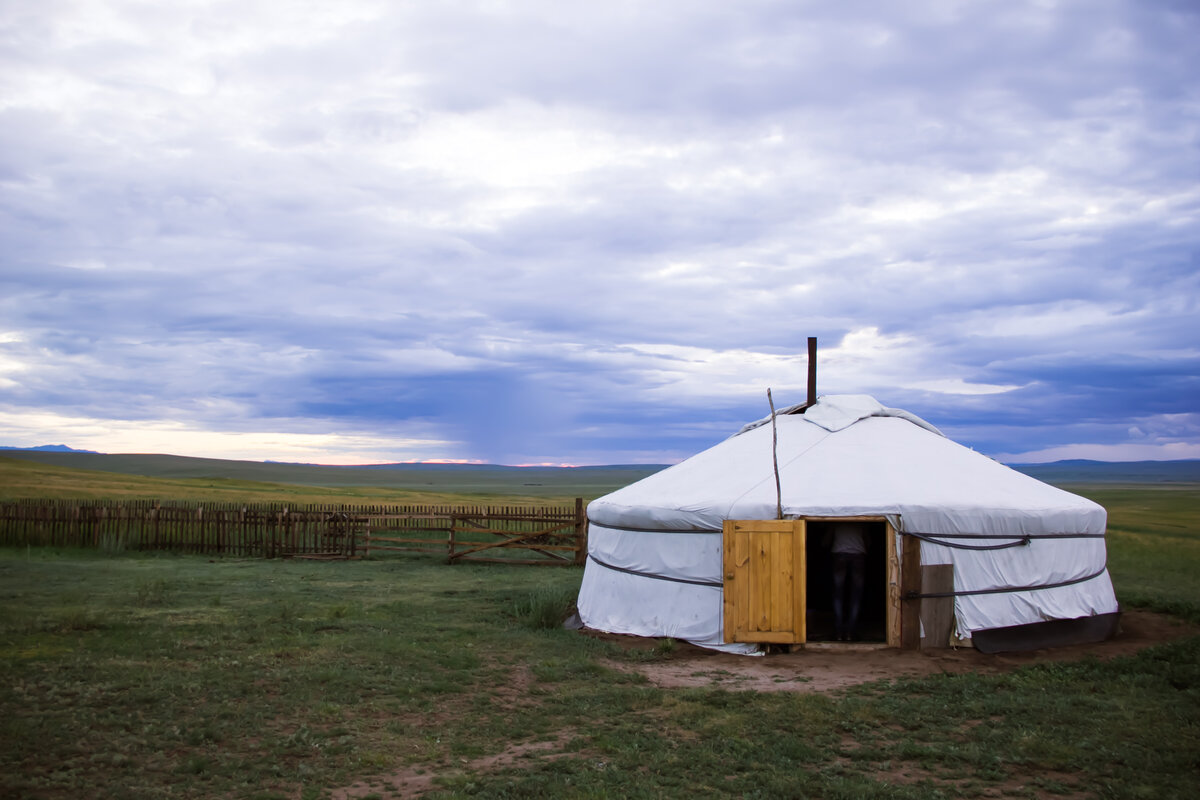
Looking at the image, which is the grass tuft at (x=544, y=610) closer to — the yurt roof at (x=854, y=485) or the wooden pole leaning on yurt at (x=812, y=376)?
the yurt roof at (x=854, y=485)

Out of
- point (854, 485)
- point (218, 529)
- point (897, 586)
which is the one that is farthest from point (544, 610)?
point (218, 529)

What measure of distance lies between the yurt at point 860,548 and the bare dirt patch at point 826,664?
0.57 feet

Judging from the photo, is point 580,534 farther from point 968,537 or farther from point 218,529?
point 968,537

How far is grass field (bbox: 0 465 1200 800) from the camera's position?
4.69m

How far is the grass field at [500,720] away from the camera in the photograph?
4.69m

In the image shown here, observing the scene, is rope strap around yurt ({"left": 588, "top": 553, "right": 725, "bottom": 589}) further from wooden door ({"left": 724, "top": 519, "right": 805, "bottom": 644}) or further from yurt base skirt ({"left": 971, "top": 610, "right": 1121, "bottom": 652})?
yurt base skirt ({"left": 971, "top": 610, "right": 1121, "bottom": 652})

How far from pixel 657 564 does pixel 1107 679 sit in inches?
162

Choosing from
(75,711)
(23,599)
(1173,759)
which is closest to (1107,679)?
(1173,759)

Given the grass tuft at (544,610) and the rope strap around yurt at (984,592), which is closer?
the rope strap around yurt at (984,592)

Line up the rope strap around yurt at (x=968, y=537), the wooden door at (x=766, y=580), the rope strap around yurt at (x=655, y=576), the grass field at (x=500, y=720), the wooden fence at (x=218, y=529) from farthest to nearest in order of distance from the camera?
the wooden fence at (x=218, y=529)
the rope strap around yurt at (x=655, y=576)
the rope strap around yurt at (x=968, y=537)
the wooden door at (x=766, y=580)
the grass field at (x=500, y=720)

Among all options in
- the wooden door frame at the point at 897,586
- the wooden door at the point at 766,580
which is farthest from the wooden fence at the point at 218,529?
the wooden door frame at the point at 897,586

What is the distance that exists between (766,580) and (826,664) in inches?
36.3

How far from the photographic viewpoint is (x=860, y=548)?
28.2 feet

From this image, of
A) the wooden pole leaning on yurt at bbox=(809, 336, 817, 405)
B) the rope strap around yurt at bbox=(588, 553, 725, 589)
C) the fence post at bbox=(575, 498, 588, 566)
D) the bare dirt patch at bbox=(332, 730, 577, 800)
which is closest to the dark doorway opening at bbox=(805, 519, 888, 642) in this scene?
the wooden pole leaning on yurt at bbox=(809, 336, 817, 405)
